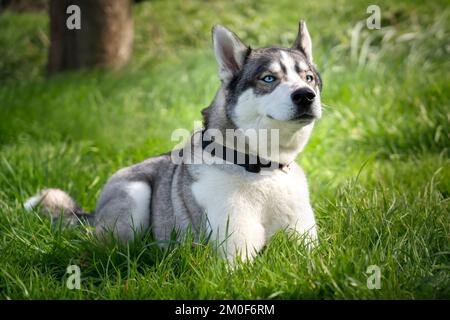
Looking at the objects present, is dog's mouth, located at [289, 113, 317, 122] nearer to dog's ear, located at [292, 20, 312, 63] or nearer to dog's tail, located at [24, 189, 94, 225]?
dog's ear, located at [292, 20, 312, 63]

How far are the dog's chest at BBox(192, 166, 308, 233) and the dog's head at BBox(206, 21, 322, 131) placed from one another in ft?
1.01

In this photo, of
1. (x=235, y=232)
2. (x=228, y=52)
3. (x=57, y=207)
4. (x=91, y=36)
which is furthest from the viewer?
(x=91, y=36)

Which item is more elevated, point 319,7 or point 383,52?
point 319,7

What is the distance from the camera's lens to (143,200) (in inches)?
156

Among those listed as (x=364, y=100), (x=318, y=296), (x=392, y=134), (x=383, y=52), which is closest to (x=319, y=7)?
(x=383, y=52)

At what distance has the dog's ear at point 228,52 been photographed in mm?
3699

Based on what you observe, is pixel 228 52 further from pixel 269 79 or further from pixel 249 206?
pixel 249 206

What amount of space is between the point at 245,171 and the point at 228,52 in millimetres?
770

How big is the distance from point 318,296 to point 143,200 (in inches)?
57.6

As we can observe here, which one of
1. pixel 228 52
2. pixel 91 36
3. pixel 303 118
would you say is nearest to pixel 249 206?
pixel 303 118

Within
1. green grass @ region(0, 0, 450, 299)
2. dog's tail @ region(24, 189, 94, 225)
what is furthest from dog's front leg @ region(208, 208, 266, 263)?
dog's tail @ region(24, 189, 94, 225)

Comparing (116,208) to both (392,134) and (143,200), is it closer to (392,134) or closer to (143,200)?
(143,200)

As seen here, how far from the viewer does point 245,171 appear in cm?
354

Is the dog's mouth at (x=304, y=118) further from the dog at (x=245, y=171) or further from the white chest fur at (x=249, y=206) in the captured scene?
the white chest fur at (x=249, y=206)
